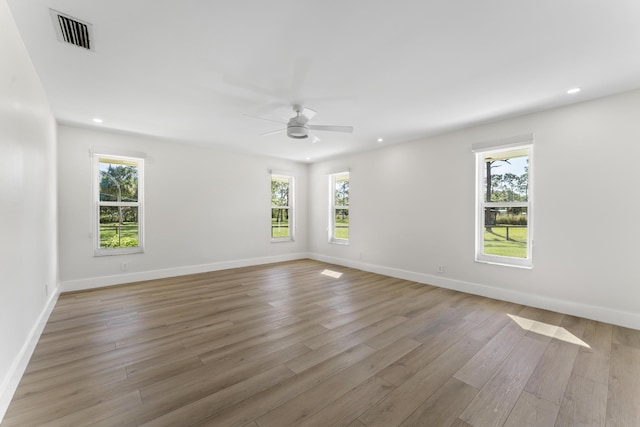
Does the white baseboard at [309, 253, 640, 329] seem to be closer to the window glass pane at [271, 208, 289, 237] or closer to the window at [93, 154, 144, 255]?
the window glass pane at [271, 208, 289, 237]

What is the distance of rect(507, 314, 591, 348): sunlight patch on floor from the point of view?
8.70 ft

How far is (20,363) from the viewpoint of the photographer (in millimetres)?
2135

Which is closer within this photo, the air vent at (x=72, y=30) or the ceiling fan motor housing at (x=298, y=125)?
the air vent at (x=72, y=30)

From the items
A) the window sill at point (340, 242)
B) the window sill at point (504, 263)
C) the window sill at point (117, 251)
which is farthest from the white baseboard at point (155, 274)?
the window sill at point (504, 263)

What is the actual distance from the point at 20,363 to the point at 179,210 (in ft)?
Answer: 11.4

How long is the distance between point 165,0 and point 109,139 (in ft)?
12.7

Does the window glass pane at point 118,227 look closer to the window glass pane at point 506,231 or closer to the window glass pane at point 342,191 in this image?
the window glass pane at point 342,191

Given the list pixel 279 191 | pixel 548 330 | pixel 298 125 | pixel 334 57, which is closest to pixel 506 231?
pixel 548 330

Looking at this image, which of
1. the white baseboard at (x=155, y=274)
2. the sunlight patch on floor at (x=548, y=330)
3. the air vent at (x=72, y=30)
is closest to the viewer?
the air vent at (x=72, y=30)

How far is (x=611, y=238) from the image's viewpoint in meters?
3.10

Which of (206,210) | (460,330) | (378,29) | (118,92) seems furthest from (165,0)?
(206,210)

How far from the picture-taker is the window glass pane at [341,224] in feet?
21.2

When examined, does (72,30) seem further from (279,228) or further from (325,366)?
(279,228)

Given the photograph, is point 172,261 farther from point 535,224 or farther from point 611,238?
point 611,238
